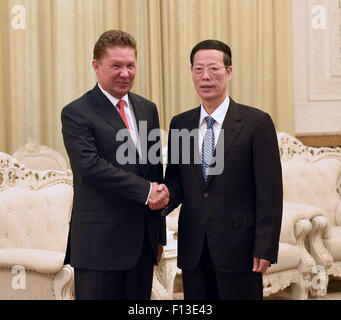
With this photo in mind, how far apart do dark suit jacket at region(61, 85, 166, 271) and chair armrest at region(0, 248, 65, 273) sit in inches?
41.9

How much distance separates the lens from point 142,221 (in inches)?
94.9

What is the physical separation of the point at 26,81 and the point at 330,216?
2.87m

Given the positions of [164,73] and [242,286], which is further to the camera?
[164,73]

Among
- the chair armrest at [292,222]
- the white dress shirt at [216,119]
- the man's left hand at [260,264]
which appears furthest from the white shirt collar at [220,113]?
the chair armrest at [292,222]

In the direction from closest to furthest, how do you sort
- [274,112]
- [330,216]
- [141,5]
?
[330,216] → [141,5] → [274,112]

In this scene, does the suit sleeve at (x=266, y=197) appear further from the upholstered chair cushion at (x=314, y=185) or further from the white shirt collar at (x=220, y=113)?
the upholstered chair cushion at (x=314, y=185)

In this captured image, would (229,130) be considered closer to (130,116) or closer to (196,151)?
(196,151)

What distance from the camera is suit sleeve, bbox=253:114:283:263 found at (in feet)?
7.56

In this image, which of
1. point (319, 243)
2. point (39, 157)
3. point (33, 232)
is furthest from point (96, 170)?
point (39, 157)

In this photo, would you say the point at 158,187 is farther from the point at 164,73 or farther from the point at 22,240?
the point at 164,73

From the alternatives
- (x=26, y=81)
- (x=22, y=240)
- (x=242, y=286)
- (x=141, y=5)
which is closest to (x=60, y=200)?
(x=22, y=240)

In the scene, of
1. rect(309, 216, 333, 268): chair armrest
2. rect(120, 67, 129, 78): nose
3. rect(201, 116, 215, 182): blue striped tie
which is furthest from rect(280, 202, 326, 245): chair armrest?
rect(120, 67, 129, 78): nose

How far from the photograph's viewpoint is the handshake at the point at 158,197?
2338 millimetres

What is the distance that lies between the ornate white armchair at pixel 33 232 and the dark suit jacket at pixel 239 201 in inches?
51.9
